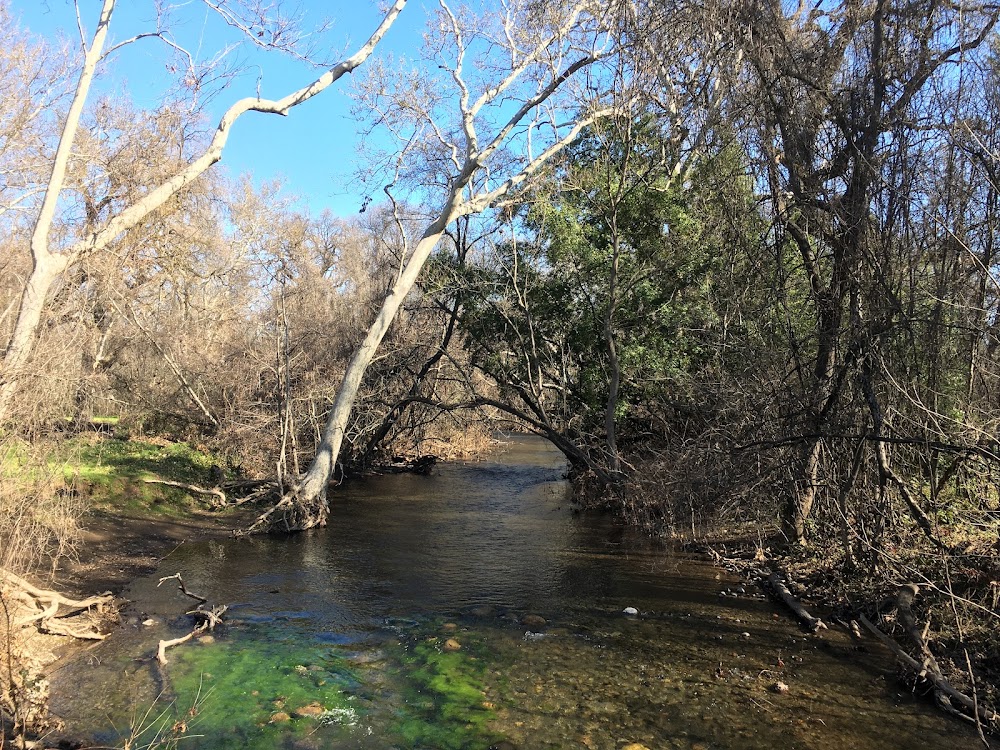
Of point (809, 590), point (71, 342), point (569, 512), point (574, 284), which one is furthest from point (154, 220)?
point (809, 590)

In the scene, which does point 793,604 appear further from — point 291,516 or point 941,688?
point 291,516

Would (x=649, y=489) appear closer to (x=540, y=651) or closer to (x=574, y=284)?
(x=540, y=651)

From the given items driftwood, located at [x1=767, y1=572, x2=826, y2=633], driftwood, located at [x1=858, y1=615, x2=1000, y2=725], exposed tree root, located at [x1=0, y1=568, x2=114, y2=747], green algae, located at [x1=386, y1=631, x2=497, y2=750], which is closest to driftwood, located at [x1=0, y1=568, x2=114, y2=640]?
exposed tree root, located at [x1=0, y1=568, x2=114, y2=747]

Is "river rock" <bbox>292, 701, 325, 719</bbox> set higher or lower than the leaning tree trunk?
lower

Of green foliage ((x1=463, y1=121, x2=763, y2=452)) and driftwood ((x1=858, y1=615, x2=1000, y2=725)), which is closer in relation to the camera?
driftwood ((x1=858, y1=615, x2=1000, y2=725))

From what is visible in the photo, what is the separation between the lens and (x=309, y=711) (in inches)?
222

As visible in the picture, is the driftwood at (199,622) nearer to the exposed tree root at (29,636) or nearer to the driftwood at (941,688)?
the exposed tree root at (29,636)

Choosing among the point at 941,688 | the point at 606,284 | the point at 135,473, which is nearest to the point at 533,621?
the point at 941,688

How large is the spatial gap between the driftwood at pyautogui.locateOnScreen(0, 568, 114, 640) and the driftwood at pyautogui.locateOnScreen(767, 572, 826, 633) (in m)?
8.02

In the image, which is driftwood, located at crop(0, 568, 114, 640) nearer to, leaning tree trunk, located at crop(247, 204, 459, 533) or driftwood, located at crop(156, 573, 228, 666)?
driftwood, located at crop(156, 573, 228, 666)

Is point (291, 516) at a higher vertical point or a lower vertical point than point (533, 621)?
higher

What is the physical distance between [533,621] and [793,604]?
10.7 feet

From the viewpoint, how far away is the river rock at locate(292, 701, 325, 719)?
5.57 meters

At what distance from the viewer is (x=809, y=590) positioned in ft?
27.5
